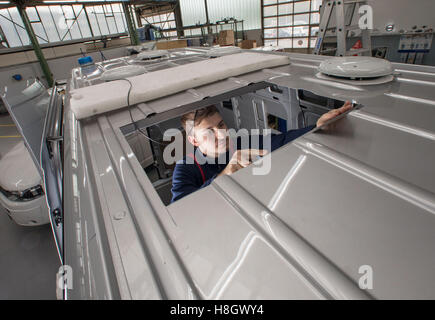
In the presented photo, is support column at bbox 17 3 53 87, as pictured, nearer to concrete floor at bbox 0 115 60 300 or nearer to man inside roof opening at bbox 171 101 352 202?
concrete floor at bbox 0 115 60 300

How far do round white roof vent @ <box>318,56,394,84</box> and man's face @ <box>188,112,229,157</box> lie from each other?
0.76 meters

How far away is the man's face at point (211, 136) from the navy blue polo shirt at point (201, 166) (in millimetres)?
57

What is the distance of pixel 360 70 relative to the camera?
1.02m

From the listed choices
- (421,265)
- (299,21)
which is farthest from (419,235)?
(299,21)

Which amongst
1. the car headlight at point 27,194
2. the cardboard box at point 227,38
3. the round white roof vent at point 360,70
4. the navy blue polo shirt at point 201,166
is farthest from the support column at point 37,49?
the round white roof vent at point 360,70

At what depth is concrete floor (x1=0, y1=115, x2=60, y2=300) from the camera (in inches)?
84.2

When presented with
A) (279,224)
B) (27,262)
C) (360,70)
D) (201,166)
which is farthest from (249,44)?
(279,224)

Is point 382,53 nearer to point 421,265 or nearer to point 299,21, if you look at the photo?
point 421,265

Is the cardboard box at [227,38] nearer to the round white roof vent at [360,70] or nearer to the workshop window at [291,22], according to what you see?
the workshop window at [291,22]

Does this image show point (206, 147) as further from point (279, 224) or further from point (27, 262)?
point (27, 262)

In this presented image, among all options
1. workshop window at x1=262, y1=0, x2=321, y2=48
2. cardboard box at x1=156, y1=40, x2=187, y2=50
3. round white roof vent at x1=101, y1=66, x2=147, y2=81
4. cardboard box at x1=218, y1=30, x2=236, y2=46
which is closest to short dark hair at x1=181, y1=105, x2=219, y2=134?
round white roof vent at x1=101, y1=66, x2=147, y2=81

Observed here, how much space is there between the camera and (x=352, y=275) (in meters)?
0.36
